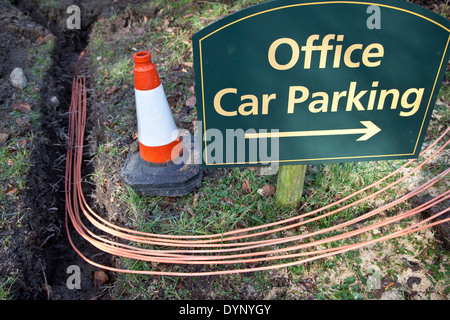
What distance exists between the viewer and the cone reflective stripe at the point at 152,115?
8.11ft

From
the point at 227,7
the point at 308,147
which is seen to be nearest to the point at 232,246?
the point at 308,147

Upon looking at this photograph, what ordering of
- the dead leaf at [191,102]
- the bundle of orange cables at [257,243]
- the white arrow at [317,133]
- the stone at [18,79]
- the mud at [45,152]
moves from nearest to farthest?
the white arrow at [317,133]
the bundle of orange cables at [257,243]
the mud at [45,152]
the dead leaf at [191,102]
the stone at [18,79]

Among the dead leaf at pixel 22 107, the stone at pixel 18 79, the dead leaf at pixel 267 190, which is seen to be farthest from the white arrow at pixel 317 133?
the stone at pixel 18 79

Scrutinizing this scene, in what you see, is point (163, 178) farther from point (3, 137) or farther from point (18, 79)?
point (18, 79)

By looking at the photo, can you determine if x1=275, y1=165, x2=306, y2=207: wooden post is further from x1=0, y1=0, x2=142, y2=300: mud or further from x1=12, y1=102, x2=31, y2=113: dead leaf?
x1=12, y1=102, x2=31, y2=113: dead leaf

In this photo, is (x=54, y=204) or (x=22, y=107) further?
(x=22, y=107)

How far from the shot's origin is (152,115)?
258 cm

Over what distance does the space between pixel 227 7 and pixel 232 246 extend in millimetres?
3353

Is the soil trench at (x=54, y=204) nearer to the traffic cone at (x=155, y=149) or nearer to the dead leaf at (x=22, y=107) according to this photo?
the dead leaf at (x=22, y=107)

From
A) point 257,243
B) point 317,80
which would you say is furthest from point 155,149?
point 317,80

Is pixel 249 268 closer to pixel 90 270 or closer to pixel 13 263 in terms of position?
pixel 90 270

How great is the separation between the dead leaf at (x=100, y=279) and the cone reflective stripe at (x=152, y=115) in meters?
0.93

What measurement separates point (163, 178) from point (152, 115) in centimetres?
49

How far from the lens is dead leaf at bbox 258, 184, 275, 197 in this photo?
2.68 m
